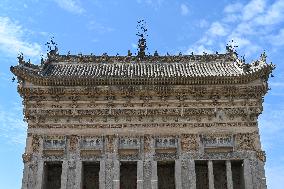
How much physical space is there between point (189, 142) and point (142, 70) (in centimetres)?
451

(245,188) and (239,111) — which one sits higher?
(239,111)

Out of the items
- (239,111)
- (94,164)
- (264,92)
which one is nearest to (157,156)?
(94,164)

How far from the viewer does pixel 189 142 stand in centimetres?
1862

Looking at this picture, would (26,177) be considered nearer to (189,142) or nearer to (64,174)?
(64,174)

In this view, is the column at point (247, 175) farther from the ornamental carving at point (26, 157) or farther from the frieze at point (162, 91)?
the ornamental carving at point (26, 157)

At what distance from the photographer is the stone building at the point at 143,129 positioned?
18156mm

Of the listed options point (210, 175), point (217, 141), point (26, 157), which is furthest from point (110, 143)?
point (217, 141)

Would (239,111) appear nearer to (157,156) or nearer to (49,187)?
(157,156)

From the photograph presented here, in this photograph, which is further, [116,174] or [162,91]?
[162,91]

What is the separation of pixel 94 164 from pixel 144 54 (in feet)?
22.1

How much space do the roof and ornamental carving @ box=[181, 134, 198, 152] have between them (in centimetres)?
227

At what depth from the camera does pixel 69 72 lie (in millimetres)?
21125

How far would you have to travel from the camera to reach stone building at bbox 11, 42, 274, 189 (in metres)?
18.2

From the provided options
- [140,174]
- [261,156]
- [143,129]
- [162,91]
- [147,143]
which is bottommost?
[140,174]
